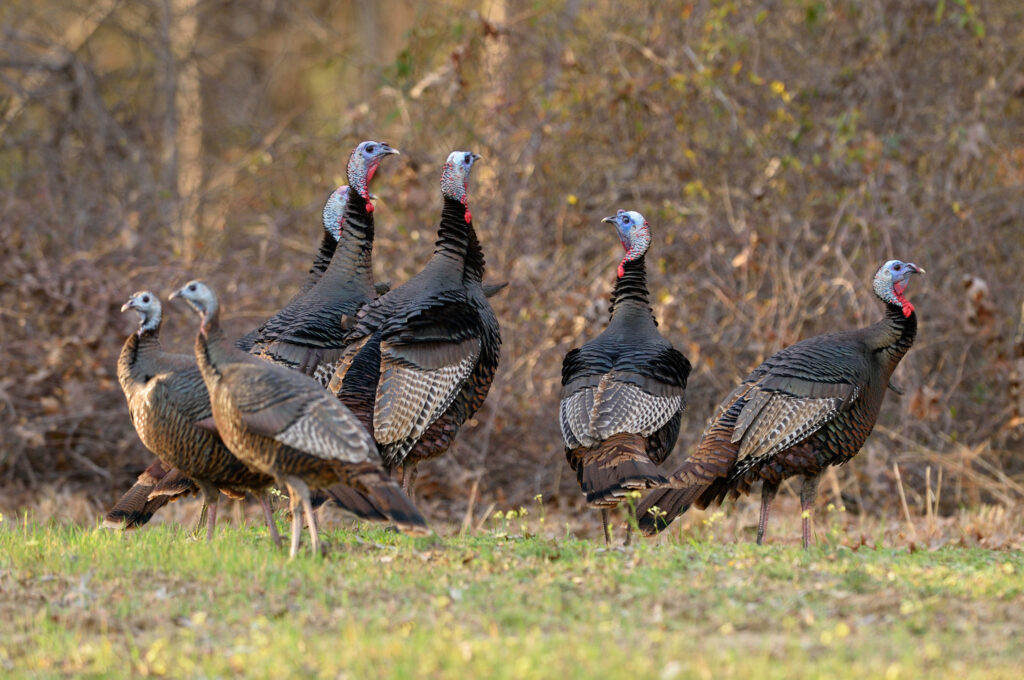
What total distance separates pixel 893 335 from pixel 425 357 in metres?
2.67

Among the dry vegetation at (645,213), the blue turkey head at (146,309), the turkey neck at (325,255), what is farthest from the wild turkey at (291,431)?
the dry vegetation at (645,213)

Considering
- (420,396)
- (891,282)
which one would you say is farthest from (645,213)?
(420,396)

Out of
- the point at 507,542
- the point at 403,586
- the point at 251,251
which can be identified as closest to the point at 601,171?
the point at 251,251

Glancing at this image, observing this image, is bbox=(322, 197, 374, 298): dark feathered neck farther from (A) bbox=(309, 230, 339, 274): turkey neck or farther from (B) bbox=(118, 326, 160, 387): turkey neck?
(B) bbox=(118, 326, 160, 387): turkey neck

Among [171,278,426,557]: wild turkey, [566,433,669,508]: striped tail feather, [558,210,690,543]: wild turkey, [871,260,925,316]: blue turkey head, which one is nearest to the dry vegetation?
[558,210,690,543]: wild turkey

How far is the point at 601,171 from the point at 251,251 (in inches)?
143

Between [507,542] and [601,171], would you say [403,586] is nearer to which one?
[507,542]

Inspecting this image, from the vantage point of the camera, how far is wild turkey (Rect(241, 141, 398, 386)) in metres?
7.32

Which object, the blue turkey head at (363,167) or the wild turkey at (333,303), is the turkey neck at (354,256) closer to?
the wild turkey at (333,303)

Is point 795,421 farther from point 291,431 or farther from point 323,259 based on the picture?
point 323,259

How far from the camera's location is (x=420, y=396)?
7027mm

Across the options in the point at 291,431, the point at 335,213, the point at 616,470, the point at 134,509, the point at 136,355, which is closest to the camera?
the point at 291,431

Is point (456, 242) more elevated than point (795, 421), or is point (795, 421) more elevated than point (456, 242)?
point (456, 242)

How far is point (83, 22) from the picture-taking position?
1577cm
